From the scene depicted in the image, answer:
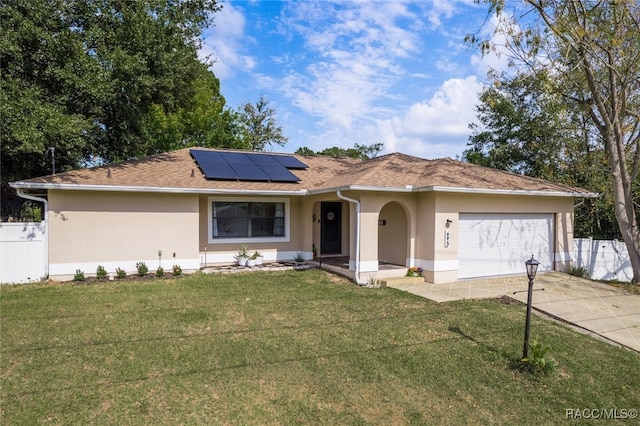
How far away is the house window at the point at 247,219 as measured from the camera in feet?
39.4

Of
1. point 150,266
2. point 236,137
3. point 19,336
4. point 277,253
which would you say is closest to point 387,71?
point 277,253

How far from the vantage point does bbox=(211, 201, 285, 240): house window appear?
39.4 feet

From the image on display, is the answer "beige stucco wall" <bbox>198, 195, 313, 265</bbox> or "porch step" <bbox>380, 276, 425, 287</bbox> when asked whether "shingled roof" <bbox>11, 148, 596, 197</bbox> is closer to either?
"beige stucco wall" <bbox>198, 195, 313, 265</bbox>

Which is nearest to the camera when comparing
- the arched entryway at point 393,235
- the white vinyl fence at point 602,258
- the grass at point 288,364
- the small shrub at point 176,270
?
the grass at point 288,364

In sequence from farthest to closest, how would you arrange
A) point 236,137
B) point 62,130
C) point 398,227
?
1. point 236,137
2. point 398,227
3. point 62,130

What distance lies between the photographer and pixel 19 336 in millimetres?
5742

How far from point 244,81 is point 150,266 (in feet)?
35.2

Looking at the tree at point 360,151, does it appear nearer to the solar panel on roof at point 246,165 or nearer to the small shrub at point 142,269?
the solar panel on roof at point 246,165

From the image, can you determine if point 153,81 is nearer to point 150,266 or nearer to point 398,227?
point 150,266

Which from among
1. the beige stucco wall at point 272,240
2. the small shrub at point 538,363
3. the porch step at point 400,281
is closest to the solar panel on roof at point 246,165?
the beige stucco wall at point 272,240

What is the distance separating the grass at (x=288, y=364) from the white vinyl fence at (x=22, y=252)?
165 centimetres

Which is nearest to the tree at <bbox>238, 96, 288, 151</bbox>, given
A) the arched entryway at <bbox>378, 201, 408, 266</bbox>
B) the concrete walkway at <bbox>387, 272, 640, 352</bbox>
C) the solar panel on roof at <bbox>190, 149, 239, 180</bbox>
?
the solar panel on roof at <bbox>190, 149, 239, 180</bbox>

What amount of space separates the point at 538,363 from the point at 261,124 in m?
30.9

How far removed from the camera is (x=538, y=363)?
16.5ft
